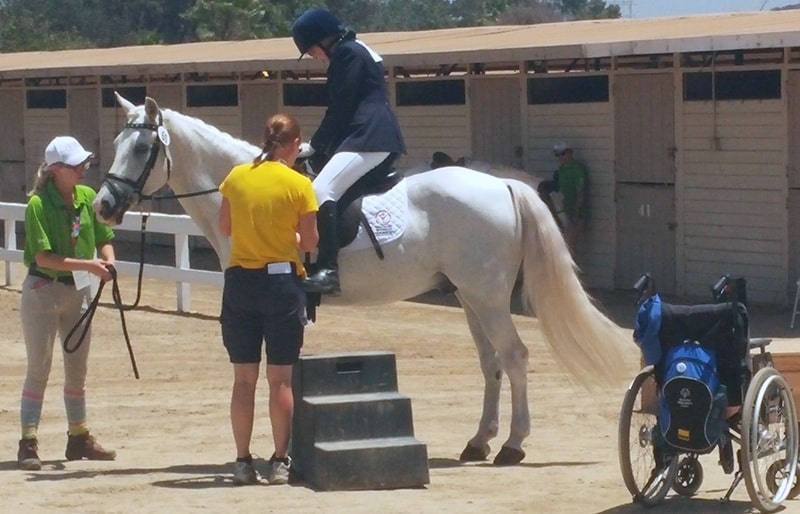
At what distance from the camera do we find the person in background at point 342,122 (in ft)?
28.4

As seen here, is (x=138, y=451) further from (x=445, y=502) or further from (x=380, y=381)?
(x=445, y=502)

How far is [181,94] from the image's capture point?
25.0 meters

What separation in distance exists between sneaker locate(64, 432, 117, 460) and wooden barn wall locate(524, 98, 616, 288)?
10608mm

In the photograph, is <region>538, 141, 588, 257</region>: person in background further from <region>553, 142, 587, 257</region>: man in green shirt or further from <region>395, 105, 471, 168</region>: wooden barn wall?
<region>395, 105, 471, 168</region>: wooden barn wall

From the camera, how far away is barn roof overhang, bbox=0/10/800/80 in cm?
1602

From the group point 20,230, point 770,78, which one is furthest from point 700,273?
point 20,230

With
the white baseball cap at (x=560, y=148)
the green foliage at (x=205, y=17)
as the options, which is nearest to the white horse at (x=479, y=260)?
the white baseball cap at (x=560, y=148)

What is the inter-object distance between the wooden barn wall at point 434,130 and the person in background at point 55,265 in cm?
1174

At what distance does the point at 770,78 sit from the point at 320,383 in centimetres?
979

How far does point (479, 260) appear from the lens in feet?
30.1

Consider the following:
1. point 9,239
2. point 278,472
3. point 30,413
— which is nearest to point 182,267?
point 9,239

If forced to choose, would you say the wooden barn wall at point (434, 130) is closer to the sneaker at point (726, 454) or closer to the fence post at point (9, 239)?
the fence post at point (9, 239)

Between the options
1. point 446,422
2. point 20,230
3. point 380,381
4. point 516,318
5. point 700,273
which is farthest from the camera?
point 20,230

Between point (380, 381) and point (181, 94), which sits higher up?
point (181, 94)
